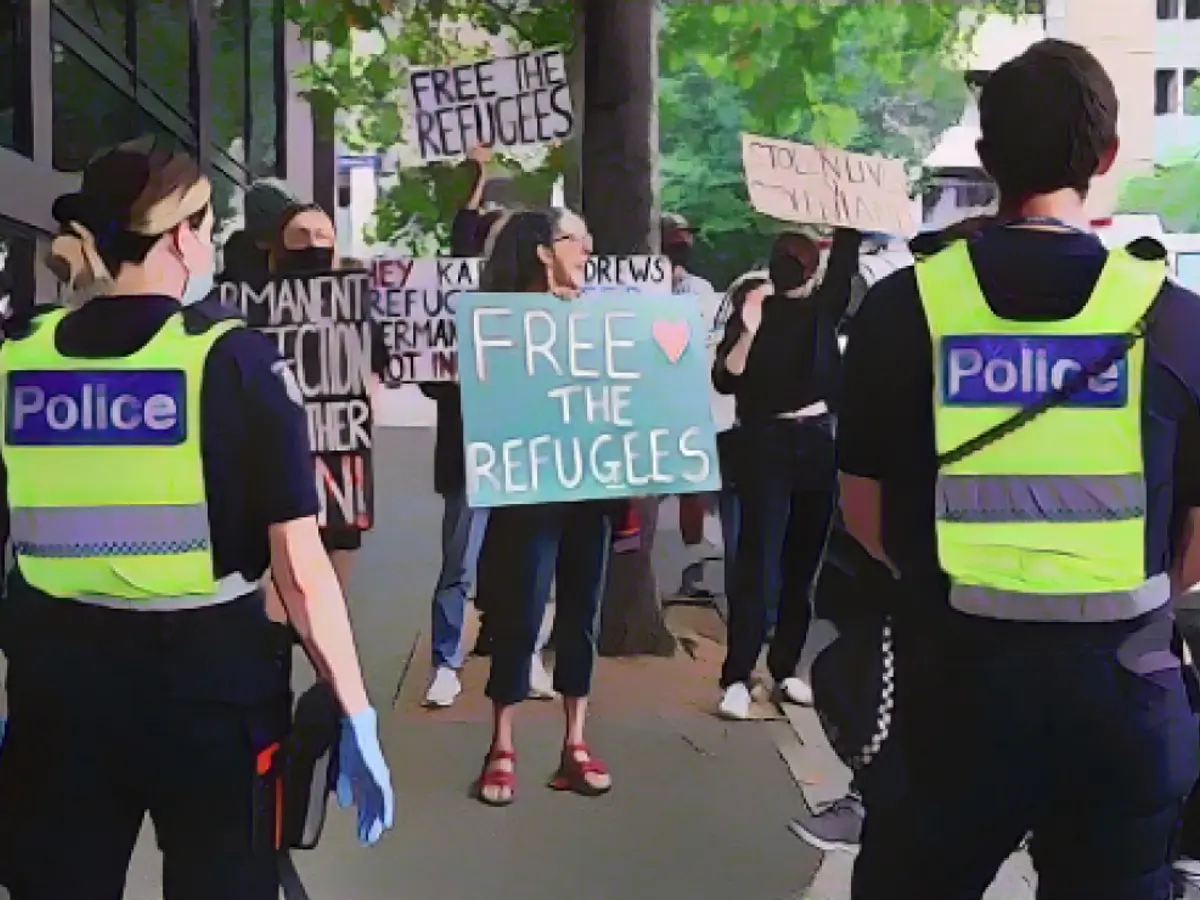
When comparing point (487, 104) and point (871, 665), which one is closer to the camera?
point (871, 665)

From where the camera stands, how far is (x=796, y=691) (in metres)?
5.26

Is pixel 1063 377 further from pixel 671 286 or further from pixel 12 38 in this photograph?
pixel 12 38

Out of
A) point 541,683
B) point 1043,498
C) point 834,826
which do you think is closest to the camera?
point 1043,498

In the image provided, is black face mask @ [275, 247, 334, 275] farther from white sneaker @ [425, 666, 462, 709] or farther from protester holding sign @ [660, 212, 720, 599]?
white sneaker @ [425, 666, 462, 709]

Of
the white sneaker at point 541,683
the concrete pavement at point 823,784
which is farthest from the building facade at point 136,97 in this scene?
the concrete pavement at point 823,784

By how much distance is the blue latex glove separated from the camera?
292cm

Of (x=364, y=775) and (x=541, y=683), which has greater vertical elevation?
(x=364, y=775)

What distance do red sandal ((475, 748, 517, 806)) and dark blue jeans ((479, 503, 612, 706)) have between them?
160 mm

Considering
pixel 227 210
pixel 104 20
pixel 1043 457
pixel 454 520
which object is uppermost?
pixel 104 20

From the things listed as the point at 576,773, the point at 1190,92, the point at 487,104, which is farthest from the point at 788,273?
the point at 576,773

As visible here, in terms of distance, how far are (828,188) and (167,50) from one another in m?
3.07

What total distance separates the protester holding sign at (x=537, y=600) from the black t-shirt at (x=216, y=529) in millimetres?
1891

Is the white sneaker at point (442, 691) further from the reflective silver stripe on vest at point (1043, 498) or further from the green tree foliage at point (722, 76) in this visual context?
the reflective silver stripe on vest at point (1043, 498)

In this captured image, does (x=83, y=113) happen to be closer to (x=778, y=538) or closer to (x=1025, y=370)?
(x=778, y=538)
